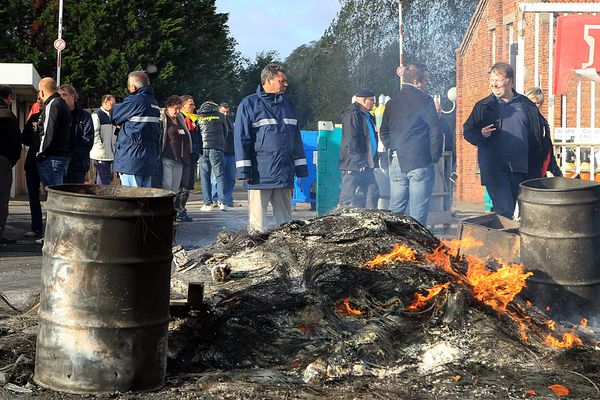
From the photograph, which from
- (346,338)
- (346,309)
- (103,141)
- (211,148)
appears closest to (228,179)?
(211,148)

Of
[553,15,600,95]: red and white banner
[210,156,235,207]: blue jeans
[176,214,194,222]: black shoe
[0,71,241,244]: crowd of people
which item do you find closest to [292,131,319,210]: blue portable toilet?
[210,156,235,207]: blue jeans

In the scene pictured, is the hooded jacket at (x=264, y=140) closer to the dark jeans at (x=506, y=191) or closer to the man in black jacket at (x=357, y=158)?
the dark jeans at (x=506, y=191)

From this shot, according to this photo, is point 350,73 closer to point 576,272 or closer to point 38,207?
point 38,207

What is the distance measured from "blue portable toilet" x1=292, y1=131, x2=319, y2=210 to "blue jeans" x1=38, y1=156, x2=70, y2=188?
8008 millimetres

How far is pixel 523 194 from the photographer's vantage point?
7094mm

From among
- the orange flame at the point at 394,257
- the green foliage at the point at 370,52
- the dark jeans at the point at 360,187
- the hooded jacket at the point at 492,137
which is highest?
the green foliage at the point at 370,52

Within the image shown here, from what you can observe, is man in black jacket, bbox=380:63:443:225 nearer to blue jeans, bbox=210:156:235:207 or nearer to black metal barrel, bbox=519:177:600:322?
black metal barrel, bbox=519:177:600:322

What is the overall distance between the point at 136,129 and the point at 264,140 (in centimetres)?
220

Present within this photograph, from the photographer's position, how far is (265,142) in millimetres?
9453

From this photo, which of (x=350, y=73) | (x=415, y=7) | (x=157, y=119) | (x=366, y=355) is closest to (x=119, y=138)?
(x=157, y=119)

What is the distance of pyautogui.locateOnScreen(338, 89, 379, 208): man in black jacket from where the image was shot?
13.3m

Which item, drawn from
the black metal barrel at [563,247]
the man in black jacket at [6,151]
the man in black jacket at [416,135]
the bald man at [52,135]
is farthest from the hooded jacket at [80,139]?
the black metal barrel at [563,247]

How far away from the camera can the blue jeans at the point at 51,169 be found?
1120cm

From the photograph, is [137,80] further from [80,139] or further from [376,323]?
[376,323]
